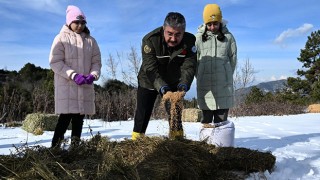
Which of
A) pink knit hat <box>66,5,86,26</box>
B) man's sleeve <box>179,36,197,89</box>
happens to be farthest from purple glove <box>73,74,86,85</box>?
man's sleeve <box>179,36,197,89</box>

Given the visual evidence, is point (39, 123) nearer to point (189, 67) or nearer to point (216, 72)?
point (216, 72)

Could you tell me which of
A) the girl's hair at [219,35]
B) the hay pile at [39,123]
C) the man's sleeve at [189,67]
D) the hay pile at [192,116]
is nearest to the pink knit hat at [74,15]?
the man's sleeve at [189,67]

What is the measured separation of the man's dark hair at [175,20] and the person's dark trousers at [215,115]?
1.33 meters

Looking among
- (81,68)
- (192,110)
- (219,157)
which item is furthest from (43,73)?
(219,157)

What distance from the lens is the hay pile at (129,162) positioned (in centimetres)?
212

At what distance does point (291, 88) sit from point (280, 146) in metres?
24.2

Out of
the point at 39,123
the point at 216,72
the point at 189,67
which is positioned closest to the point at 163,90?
the point at 189,67

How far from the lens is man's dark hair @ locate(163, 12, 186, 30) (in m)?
3.52

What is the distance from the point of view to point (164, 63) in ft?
12.7

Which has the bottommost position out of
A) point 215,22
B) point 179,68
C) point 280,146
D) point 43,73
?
point 280,146

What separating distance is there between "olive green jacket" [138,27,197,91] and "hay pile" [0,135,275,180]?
95 cm

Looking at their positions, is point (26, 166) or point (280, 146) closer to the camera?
point (26, 166)

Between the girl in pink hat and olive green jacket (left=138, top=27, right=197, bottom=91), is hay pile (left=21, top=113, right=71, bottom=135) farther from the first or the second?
olive green jacket (left=138, top=27, right=197, bottom=91)

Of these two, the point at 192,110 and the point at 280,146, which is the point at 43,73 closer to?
the point at 192,110
